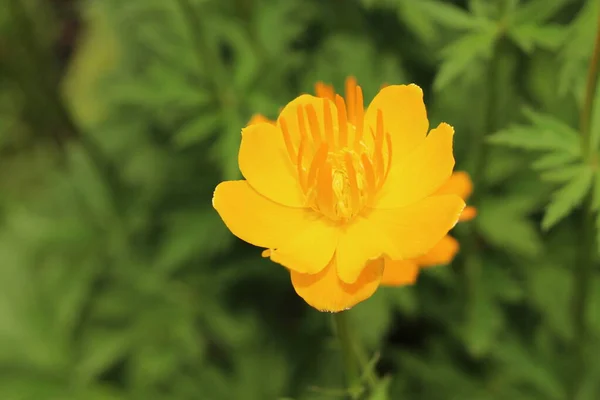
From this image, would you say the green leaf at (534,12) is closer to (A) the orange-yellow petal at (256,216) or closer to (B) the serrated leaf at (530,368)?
(A) the orange-yellow petal at (256,216)

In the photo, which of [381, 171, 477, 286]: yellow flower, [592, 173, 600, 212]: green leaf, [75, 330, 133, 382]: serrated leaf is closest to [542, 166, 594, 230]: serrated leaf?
[592, 173, 600, 212]: green leaf

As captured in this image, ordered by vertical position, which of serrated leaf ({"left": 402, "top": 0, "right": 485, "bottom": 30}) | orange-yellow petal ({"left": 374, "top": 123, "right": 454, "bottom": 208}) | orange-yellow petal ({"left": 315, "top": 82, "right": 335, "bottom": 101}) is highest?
orange-yellow petal ({"left": 315, "top": 82, "right": 335, "bottom": 101})

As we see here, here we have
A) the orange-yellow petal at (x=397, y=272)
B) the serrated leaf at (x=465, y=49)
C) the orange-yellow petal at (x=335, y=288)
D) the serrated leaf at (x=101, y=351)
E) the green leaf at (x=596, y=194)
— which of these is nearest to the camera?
the orange-yellow petal at (x=335, y=288)

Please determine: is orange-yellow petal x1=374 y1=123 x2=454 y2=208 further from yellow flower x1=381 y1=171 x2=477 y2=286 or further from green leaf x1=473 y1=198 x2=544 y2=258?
green leaf x1=473 y1=198 x2=544 y2=258

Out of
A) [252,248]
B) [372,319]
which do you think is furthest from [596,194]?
[252,248]

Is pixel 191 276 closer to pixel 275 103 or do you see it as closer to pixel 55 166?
pixel 275 103

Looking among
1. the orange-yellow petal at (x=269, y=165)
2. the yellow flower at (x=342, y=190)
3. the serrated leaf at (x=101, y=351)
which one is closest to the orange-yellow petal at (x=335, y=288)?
the yellow flower at (x=342, y=190)

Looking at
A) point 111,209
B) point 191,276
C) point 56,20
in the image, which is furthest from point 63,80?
point 191,276
